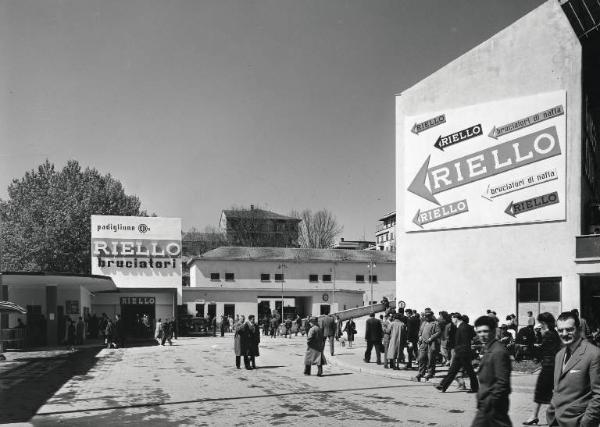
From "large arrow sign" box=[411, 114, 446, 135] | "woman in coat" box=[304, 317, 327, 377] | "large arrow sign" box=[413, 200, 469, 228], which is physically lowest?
"woman in coat" box=[304, 317, 327, 377]

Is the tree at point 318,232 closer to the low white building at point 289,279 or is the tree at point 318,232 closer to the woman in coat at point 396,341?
the low white building at point 289,279

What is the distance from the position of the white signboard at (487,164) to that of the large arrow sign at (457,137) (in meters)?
0.04

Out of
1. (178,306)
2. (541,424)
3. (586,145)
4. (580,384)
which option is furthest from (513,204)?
(178,306)

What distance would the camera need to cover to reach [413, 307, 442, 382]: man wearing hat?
49.6 ft

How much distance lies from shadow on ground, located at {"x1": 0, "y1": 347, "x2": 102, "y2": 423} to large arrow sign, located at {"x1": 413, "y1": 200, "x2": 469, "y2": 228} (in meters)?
14.6

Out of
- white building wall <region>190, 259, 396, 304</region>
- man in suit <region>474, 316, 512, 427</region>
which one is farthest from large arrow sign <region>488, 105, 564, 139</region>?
white building wall <region>190, 259, 396, 304</region>

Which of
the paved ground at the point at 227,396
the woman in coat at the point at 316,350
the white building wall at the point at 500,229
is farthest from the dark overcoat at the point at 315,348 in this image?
the white building wall at the point at 500,229

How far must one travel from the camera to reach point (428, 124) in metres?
27.9

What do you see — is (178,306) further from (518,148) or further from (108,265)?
(518,148)

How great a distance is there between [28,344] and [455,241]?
68.6 feet

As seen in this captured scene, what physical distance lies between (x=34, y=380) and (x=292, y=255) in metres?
47.3

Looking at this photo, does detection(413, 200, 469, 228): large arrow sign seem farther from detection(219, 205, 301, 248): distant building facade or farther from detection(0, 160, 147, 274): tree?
detection(219, 205, 301, 248): distant building facade

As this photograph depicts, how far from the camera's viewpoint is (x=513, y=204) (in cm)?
2492

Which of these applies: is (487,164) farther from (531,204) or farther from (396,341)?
(396,341)
